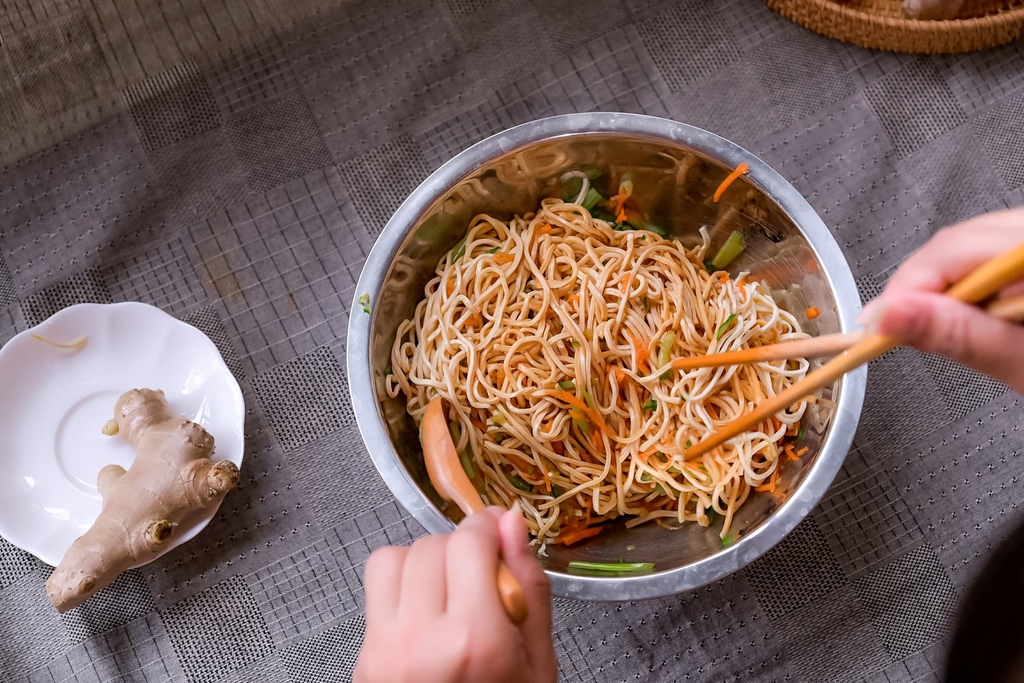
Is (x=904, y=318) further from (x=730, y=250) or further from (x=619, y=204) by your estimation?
(x=619, y=204)

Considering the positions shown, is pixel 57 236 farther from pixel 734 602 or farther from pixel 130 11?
pixel 734 602

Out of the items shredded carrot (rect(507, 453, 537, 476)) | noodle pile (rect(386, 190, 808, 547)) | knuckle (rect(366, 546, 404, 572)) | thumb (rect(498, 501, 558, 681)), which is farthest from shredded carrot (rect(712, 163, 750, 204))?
knuckle (rect(366, 546, 404, 572))

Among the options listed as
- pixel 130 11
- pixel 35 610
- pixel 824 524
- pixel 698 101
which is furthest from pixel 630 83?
pixel 35 610

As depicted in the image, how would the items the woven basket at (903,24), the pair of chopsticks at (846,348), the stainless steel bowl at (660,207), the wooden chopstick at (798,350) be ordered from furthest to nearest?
1. the woven basket at (903,24)
2. the stainless steel bowl at (660,207)
3. the wooden chopstick at (798,350)
4. the pair of chopsticks at (846,348)

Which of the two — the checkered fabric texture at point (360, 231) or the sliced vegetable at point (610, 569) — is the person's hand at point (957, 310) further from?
the checkered fabric texture at point (360, 231)

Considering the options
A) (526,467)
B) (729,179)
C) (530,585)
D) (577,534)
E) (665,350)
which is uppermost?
(729,179)

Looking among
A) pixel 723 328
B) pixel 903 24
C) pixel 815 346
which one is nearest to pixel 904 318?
pixel 815 346

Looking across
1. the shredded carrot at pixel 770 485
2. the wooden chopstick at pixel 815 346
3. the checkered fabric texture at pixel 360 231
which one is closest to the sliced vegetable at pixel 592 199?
the checkered fabric texture at pixel 360 231
